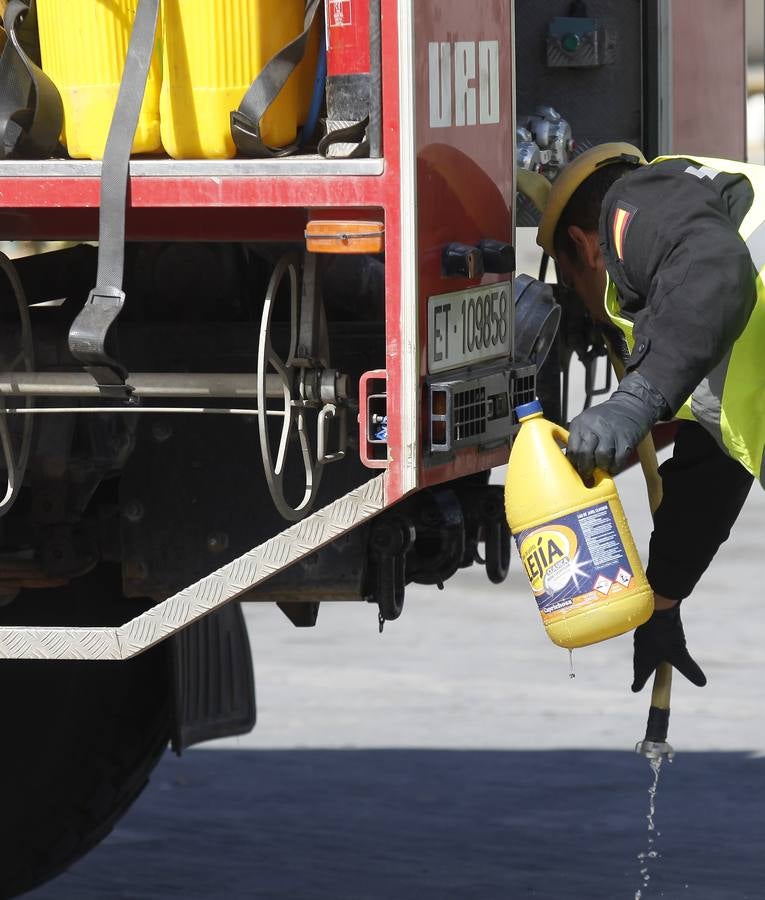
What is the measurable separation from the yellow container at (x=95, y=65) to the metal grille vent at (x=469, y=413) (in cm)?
69

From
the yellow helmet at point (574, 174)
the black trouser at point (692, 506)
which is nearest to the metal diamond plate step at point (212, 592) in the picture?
the yellow helmet at point (574, 174)

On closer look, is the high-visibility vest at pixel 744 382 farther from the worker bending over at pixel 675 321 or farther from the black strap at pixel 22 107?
the black strap at pixel 22 107

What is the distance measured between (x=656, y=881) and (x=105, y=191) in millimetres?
2691

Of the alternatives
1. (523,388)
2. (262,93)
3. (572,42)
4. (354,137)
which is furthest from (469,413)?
(572,42)

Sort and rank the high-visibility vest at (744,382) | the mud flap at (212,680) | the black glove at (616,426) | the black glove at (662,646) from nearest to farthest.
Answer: the black glove at (616,426), the high-visibility vest at (744,382), the black glove at (662,646), the mud flap at (212,680)

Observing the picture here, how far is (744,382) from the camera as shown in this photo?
3.56m

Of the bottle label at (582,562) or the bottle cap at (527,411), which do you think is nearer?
the bottle label at (582,562)

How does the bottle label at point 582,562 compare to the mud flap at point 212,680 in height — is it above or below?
above

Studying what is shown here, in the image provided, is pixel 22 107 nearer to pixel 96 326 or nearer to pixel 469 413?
pixel 96 326

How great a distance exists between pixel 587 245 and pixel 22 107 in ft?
3.88

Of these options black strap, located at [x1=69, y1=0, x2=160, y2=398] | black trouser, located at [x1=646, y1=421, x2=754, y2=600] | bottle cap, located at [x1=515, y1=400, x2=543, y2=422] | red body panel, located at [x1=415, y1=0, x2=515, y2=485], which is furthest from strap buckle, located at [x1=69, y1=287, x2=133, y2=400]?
black trouser, located at [x1=646, y1=421, x2=754, y2=600]

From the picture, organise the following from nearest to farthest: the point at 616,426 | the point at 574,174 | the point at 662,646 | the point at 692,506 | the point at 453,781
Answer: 1. the point at 616,426
2. the point at 574,174
3. the point at 692,506
4. the point at 662,646
5. the point at 453,781

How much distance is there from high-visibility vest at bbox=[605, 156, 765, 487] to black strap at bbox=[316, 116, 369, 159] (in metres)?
0.65

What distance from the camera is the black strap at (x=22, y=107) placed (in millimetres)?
3395
